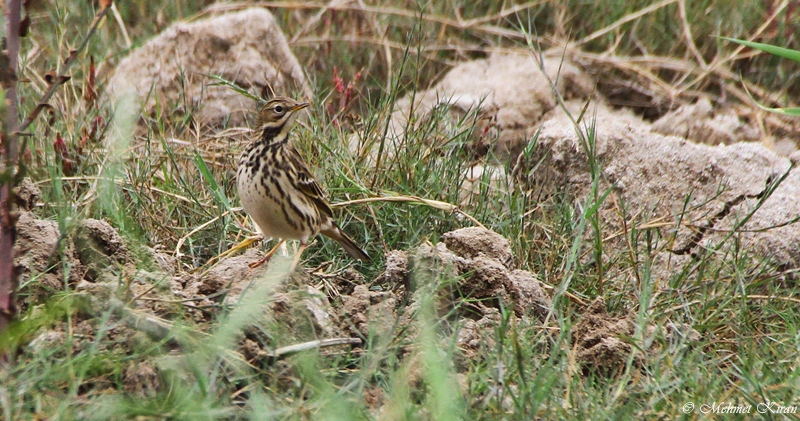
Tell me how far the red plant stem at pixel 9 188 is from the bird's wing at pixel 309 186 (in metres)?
1.75

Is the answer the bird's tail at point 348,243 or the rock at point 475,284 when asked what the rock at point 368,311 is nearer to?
the rock at point 475,284

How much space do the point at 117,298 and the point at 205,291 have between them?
0.46 metres

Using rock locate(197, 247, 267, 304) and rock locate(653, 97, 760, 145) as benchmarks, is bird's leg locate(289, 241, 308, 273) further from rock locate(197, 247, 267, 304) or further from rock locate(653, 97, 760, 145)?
rock locate(653, 97, 760, 145)

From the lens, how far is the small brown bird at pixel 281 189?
15.2ft

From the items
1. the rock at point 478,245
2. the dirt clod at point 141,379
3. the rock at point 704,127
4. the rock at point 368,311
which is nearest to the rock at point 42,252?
the dirt clod at point 141,379

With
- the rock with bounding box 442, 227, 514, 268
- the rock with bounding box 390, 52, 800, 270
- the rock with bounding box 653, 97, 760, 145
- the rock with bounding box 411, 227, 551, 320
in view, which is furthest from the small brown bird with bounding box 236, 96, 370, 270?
the rock with bounding box 653, 97, 760, 145

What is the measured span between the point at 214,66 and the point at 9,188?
12.4 feet

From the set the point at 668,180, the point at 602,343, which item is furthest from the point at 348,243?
the point at 668,180

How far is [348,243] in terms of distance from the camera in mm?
4816

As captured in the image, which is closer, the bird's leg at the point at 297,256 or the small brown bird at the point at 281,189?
the bird's leg at the point at 297,256

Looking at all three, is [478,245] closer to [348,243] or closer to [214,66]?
[348,243]

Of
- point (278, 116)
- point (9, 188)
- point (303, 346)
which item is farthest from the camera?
point (278, 116)

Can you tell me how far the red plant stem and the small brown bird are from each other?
1455mm

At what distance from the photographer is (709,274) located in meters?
4.75
